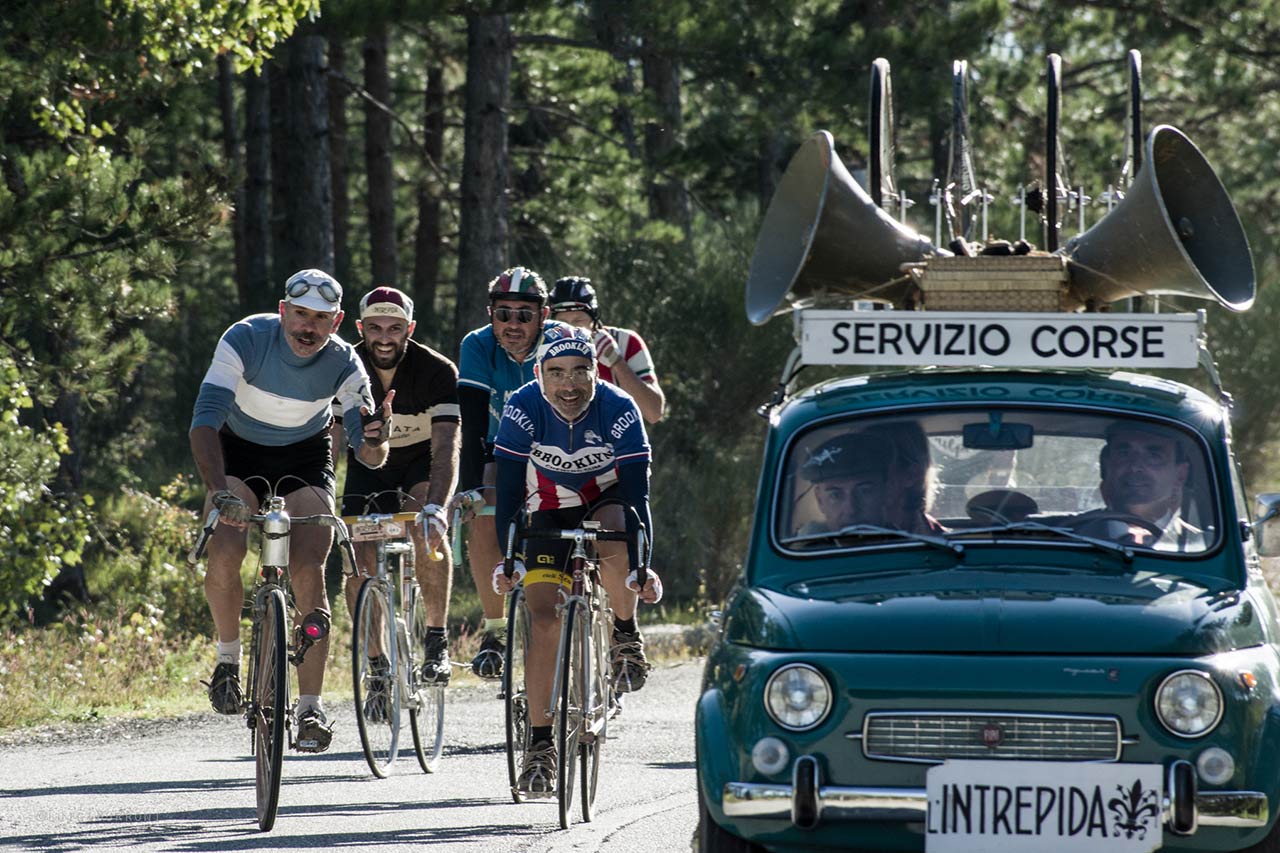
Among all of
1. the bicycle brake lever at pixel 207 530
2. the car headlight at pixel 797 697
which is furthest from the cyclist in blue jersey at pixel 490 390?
the car headlight at pixel 797 697

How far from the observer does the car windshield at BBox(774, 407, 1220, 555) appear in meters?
7.52

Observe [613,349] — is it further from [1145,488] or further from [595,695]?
[1145,488]

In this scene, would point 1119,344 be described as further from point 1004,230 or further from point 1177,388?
point 1004,230

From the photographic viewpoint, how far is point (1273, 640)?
274 inches

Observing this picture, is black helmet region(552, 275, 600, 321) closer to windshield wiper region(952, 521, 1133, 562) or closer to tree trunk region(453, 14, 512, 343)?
windshield wiper region(952, 521, 1133, 562)

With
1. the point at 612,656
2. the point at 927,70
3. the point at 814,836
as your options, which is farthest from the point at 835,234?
the point at 927,70

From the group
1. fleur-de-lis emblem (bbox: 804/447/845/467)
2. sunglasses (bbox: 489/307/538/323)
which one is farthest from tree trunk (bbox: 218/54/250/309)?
fleur-de-lis emblem (bbox: 804/447/845/467)

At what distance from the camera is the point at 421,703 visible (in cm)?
1070

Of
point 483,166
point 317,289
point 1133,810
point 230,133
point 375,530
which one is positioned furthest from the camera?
point 230,133

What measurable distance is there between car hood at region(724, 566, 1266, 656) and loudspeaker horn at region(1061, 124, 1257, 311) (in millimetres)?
2089

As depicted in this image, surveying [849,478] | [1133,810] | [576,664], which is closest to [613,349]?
[576,664]

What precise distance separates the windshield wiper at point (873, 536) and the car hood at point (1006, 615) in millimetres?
193

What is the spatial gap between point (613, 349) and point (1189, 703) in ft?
17.5

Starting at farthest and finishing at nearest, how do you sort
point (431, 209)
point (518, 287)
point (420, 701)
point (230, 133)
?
point (431, 209), point (230, 133), point (518, 287), point (420, 701)
